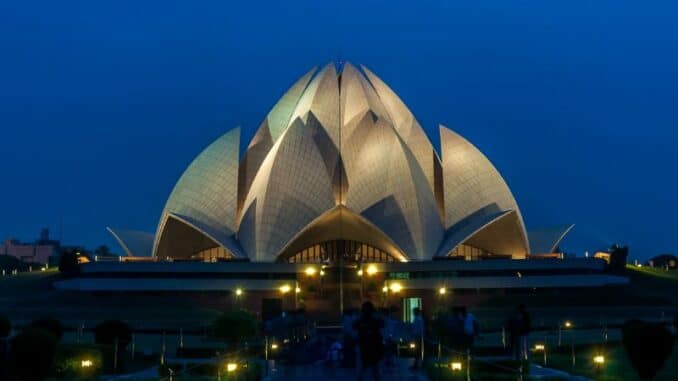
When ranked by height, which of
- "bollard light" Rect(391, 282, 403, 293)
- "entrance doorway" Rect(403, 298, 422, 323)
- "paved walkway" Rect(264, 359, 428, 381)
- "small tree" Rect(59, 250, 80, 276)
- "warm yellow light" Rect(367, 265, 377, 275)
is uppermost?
"small tree" Rect(59, 250, 80, 276)

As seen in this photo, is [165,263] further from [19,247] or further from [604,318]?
[19,247]

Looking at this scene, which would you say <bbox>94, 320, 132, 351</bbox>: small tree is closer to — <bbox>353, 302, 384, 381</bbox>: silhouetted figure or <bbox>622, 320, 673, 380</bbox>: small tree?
→ <bbox>353, 302, 384, 381</bbox>: silhouetted figure

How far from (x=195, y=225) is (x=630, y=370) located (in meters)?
29.8

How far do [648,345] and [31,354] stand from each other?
10.2 m

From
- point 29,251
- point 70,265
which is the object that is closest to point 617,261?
point 70,265

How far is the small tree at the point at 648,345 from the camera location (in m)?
12.6

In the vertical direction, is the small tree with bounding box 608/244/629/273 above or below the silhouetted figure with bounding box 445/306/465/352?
above

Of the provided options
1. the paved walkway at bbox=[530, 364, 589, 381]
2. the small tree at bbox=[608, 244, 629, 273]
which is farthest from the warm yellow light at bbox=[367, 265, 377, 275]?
the paved walkway at bbox=[530, 364, 589, 381]

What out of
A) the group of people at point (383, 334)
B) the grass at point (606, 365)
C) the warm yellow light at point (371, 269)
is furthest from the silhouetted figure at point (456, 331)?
the warm yellow light at point (371, 269)

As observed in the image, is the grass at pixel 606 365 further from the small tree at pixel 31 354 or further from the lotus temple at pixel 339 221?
the lotus temple at pixel 339 221

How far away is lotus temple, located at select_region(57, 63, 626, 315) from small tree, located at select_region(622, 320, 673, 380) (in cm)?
2521

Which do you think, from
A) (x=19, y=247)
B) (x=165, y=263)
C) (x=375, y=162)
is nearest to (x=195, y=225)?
(x=165, y=263)

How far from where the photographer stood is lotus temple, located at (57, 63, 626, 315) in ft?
128

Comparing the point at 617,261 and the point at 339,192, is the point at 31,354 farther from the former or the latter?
the point at 617,261
